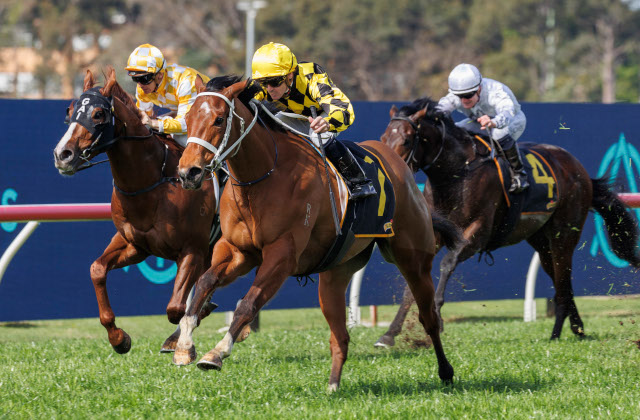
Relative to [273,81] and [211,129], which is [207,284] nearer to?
[211,129]

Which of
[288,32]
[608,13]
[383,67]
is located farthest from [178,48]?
[608,13]

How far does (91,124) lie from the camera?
535cm

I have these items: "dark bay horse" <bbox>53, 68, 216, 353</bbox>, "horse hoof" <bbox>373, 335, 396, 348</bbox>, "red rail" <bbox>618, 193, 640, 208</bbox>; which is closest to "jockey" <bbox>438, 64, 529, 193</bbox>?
"red rail" <bbox>618, 193, 640, 208</bbox>

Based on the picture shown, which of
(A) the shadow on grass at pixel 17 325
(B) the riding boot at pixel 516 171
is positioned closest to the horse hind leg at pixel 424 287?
(B) the riding boot at pixel 516 171

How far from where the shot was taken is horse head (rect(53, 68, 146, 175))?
5.24 meters

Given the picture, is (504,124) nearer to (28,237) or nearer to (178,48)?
(28,237)

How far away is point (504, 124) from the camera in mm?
6824

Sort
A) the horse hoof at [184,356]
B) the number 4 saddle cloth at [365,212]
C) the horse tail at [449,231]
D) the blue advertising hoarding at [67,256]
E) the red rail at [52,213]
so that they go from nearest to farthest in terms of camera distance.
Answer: the horse hoof at [184,356], the number 4 saddle cloth at [365,212], the horse tail at [449,231], the red rail at [52,213], the blue advertising hoarding at [67,256]

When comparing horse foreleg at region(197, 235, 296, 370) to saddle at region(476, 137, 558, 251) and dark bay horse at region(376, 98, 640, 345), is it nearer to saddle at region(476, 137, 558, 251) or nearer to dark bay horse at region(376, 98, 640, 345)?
dark bay horse at region(376, 98, 640, 345)

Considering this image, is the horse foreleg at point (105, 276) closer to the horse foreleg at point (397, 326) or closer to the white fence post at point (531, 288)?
the horse foreleg at point (397, 326)

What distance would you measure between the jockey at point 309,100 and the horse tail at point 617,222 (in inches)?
138

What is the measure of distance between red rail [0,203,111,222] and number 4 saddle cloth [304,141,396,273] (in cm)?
Answer: 242

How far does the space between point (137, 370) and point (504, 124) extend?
3.16m

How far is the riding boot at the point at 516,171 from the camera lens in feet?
23.9
